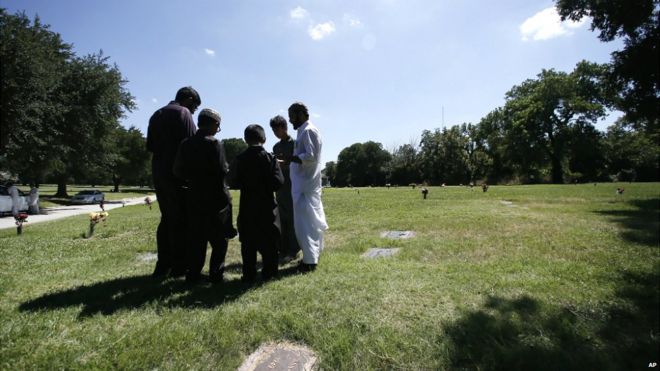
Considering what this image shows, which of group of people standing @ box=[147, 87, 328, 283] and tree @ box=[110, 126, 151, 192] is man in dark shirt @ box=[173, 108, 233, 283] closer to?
group of people standing @ box=[147, 87, 328, 283]

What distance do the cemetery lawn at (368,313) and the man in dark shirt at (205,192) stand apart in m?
0.40

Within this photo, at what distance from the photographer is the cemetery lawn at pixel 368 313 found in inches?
96.6

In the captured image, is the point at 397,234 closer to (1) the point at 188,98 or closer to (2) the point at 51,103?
(1) the point at 188,98

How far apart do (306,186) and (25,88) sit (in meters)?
20.3

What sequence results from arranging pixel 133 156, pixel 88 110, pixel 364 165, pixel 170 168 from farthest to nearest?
pixel 364 165
pixel 133 156
pixel 88 110
pixel 170 168

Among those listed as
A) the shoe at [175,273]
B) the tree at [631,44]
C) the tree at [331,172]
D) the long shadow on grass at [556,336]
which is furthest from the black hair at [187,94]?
the tree at [331,172]

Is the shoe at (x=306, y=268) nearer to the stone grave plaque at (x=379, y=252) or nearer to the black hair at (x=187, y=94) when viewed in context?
the stone grave plaque at (x=379, y=252)

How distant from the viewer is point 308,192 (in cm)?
489

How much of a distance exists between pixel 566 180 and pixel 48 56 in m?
58.0

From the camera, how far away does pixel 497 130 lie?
5888 cm

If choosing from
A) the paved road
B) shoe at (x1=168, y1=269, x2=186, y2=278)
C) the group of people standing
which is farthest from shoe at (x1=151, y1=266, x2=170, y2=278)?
the paved road

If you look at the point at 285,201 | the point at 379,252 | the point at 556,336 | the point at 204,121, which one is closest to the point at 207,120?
the point at 204,121

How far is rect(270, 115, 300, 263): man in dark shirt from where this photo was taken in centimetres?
538

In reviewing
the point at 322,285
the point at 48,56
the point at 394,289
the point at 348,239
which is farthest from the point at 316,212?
the point at 48,56
